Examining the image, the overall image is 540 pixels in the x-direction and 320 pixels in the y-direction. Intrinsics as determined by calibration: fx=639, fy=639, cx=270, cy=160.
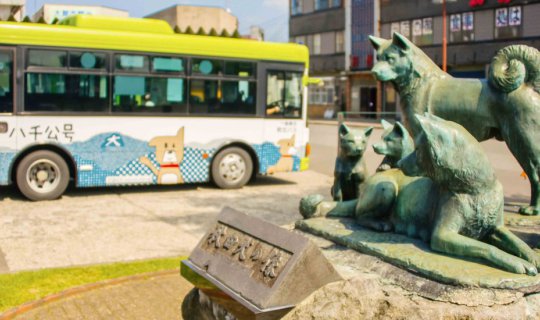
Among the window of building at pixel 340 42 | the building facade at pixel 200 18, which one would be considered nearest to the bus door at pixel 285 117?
the building facade at pixel 200 18

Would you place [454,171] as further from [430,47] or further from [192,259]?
[430,47]

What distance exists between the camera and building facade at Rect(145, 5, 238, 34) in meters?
28.2

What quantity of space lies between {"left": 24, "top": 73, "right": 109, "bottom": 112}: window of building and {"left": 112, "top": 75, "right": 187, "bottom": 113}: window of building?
0.92 feet

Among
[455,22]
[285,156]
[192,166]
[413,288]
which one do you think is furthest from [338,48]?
[413,288]

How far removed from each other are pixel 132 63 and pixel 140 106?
0.82 meters

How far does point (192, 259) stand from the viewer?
4484mm

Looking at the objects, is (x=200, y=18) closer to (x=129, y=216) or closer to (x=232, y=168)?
(x=232, y=168)

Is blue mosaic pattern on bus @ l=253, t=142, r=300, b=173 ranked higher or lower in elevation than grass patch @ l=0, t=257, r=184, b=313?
higher

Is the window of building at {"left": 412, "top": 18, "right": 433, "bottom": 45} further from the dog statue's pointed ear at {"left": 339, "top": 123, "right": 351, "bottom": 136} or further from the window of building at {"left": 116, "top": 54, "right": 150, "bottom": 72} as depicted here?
the dog statue's pointed ear at {"left": 339, "top": 123, "right": 351, "bottom": 136}

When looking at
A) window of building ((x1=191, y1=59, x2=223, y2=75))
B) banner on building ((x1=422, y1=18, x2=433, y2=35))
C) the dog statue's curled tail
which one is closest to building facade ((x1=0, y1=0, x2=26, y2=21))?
window of building ((x1=191, y1=59, x2=223, y2=75))

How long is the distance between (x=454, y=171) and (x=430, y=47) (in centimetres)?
3520

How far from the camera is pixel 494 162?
17297 mm

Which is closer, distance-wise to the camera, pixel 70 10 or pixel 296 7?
pixel 70 10

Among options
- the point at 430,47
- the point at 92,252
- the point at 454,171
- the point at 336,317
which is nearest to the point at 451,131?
the point at 454,171
